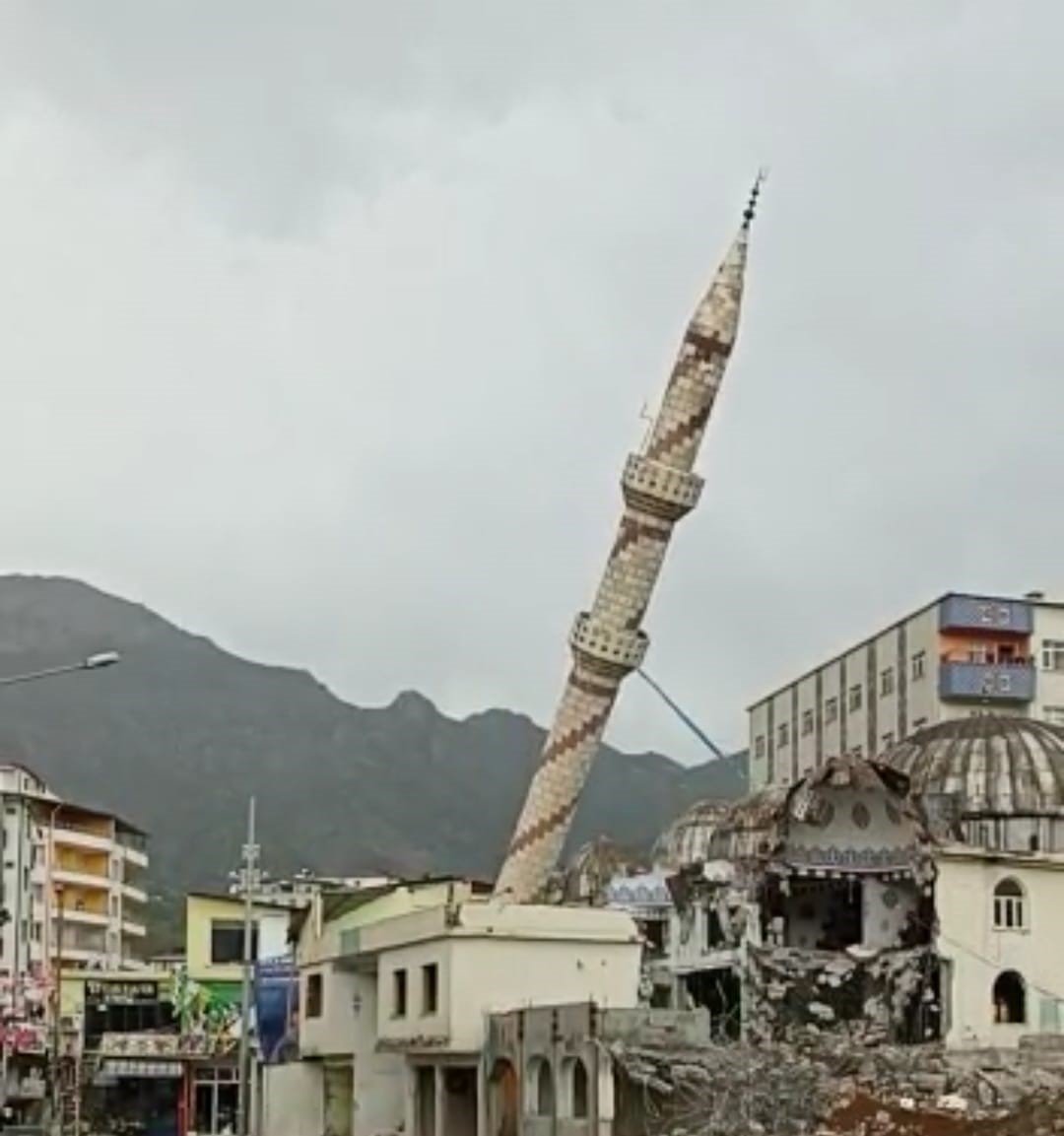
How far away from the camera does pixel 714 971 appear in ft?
186

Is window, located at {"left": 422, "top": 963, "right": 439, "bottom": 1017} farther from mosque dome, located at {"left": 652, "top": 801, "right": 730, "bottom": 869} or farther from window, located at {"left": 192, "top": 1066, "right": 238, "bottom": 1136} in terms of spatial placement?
mosque dome, located at {"left": 652, "top": 801, "right": 730, "bottom": 869}

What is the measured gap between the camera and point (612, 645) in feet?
192

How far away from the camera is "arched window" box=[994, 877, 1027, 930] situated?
54.5m

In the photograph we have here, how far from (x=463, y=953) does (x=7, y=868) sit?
184ft

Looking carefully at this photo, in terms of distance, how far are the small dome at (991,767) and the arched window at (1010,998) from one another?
7.31m

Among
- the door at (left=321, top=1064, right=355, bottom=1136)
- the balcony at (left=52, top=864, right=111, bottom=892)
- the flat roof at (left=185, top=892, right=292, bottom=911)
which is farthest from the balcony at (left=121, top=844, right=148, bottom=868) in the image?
the door at (left=321, top=1064, right=355, bottom=1136)

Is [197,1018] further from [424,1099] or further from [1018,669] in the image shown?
[1018,669]

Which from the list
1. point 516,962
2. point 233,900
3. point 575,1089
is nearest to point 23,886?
point 233,900

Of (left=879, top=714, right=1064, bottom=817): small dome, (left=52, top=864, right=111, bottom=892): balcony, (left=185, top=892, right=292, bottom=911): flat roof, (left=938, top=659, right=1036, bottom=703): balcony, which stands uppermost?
(left=938, top=659, right=1036, bottom=703): balcony

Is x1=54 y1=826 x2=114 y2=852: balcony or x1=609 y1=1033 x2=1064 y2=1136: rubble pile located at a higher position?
x1=54 y1=826 x2=114 y2=852: balcony

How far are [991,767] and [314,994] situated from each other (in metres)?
21.3

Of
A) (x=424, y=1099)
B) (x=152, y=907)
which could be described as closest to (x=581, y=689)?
(x=424, y=1099)

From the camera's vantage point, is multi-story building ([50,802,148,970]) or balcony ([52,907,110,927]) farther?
balcony ([52,907,110,927])

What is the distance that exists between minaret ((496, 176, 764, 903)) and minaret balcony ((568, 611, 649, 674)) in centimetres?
3
